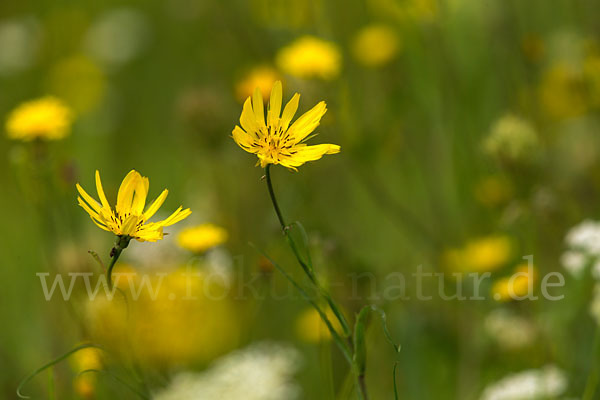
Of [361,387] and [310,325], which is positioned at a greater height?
[310,325]

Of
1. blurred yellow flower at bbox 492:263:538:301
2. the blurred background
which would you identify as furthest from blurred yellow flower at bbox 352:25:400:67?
blurred yellow flower at bbox 492:263:538:301

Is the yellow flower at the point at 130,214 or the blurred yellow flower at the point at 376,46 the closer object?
the yellow flower at the point at 130,214

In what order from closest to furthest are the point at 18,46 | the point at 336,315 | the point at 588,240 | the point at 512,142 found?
the point at 336,315
the point at 588,240
the point at 512,142
the point at 18,46

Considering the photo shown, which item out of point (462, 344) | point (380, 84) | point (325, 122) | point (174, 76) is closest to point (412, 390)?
point (462, 344)

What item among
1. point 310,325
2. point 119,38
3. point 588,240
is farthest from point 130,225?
point 119,38

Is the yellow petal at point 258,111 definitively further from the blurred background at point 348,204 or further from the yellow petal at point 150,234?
the blurred background at point 348,204

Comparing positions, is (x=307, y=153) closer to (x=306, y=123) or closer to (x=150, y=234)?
(x=306, y=123)

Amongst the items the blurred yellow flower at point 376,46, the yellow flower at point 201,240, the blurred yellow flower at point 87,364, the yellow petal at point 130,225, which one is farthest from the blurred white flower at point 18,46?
the yellow petal at point 130,225
